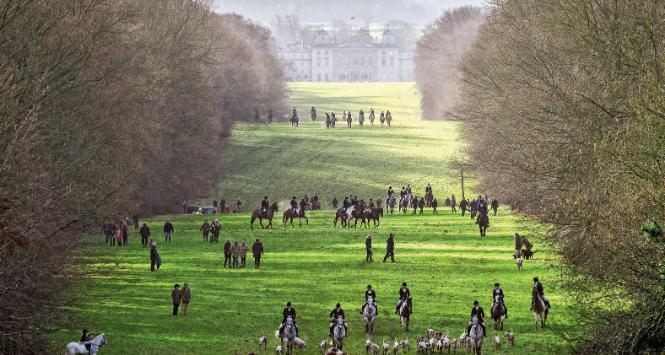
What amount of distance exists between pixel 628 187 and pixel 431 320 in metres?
10.4

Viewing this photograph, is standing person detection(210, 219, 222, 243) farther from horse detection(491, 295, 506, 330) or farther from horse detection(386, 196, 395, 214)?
horse detection(491, 295, 506, 330)

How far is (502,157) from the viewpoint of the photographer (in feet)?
175

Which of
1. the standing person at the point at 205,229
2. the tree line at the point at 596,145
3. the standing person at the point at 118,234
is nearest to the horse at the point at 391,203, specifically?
the tree line at the point at 596,145

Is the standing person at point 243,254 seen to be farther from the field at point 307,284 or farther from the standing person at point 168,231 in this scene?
the standing person at point 168,231

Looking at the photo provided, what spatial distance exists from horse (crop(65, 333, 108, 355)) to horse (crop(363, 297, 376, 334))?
25.9 ft

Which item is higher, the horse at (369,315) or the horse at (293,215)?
the horse at (293,215)

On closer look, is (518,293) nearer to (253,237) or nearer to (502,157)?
(502,157)

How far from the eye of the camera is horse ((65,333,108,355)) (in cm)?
2786

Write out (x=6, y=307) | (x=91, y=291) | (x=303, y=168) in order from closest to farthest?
1. (x=6, y=307)
2. (x=91, y=291)
3. (x=303, y=168)

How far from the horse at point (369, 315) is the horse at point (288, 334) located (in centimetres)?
306

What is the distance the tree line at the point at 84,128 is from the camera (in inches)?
1066

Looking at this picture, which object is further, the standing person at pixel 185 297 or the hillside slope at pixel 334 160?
the hillside slope at pixel 334 160

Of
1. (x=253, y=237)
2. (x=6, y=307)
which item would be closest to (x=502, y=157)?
(x=253, y=237)

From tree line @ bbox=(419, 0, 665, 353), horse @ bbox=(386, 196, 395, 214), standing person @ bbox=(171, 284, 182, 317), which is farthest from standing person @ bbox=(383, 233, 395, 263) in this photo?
horse @ bbox=(386, 196, 395, 214)
